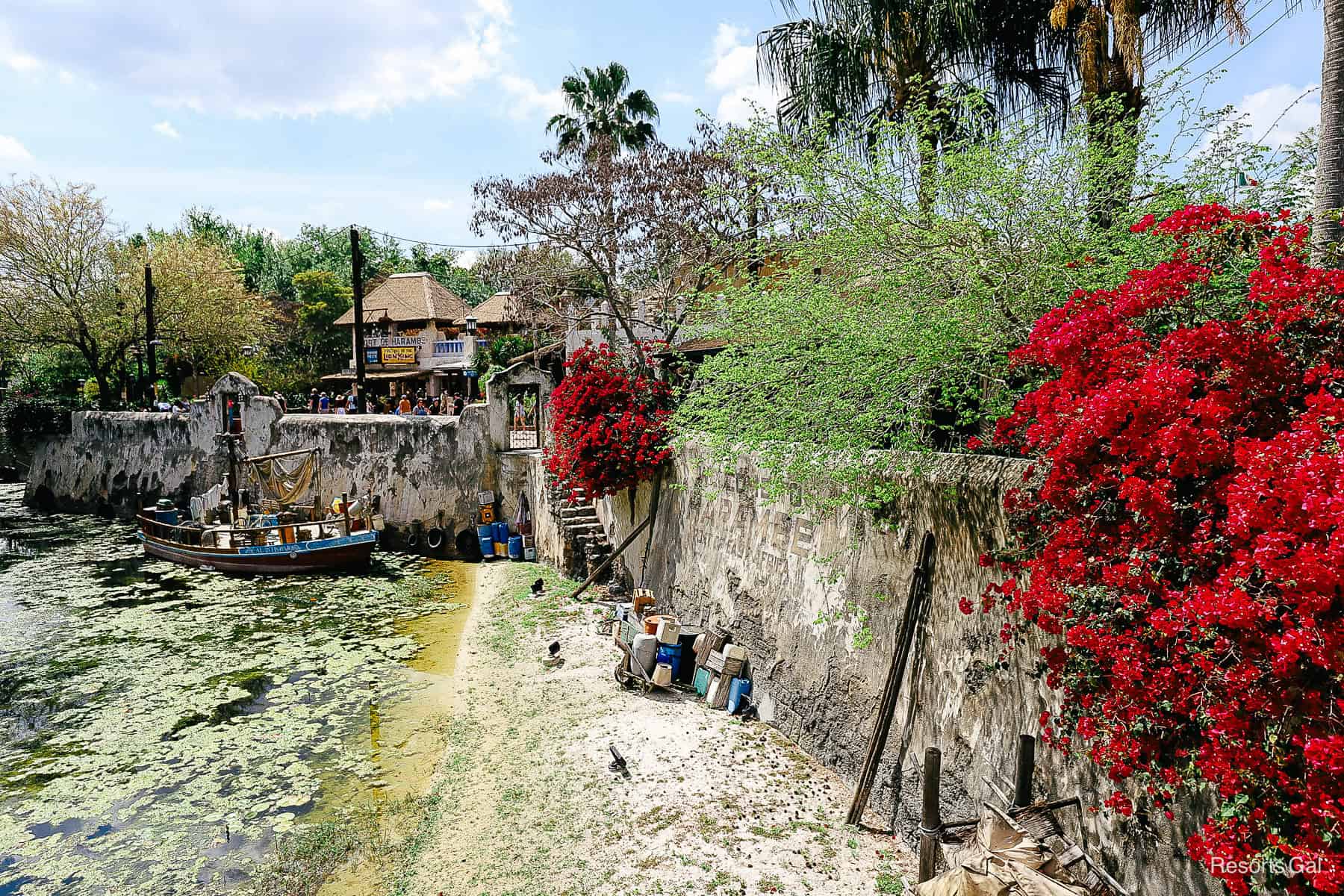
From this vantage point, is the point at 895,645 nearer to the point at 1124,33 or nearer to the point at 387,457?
the point at 1124,33

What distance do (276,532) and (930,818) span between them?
1693 cm

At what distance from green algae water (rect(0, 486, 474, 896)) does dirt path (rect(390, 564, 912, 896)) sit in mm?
1126

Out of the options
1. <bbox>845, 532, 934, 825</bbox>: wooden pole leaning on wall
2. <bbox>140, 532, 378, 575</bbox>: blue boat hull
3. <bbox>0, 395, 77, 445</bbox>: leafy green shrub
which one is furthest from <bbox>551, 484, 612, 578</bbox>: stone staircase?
<bbox>0, 395, 77, 445</bbox>: leafy green shrub

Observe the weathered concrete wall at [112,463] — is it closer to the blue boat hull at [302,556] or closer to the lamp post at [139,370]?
the lamp post at [139,370]

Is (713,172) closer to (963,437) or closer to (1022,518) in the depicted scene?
(963,437)

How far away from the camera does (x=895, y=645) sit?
6.53m

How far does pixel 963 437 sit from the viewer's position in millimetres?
7031

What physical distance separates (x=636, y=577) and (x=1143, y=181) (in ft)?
30.2

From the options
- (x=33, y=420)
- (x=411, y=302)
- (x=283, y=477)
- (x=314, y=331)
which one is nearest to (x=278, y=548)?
(x=283, y=477)

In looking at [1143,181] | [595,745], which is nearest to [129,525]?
[595,745]

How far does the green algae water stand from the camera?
7.59m

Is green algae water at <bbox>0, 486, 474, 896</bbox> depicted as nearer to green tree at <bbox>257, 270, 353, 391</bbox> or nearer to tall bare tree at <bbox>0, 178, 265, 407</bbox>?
tall bare tree at <bbox>0, 178, 265, 407</bbox>

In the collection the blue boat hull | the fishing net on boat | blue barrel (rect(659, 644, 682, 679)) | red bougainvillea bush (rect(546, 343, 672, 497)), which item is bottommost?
blue barrel (rect(659, 644, 682, 679))

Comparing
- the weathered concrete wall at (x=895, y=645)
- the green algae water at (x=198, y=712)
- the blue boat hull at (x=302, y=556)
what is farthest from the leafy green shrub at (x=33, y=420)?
the weathered concrete wall at (x=895, y=645)
